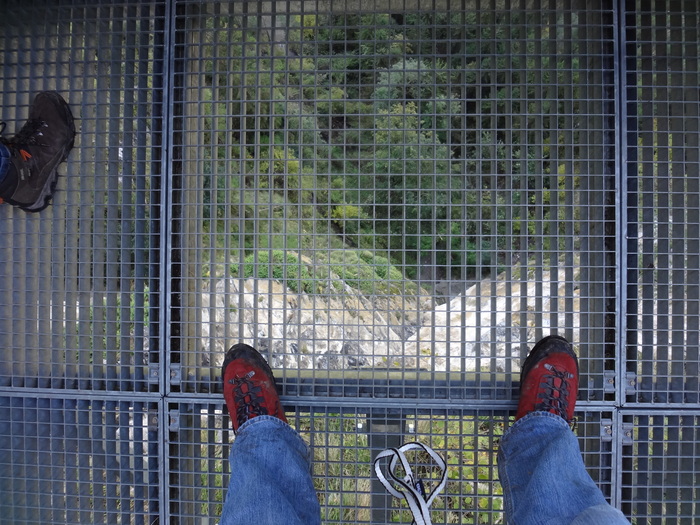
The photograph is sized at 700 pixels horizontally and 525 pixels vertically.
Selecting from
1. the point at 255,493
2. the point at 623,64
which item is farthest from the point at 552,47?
the point at 255,493

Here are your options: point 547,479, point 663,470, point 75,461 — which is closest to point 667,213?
point 663,470

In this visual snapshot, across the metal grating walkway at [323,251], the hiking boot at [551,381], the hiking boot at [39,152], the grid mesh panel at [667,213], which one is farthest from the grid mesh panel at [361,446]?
the hiking boot at [39,152]

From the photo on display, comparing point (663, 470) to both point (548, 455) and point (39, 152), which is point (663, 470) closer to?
point (548, 455)

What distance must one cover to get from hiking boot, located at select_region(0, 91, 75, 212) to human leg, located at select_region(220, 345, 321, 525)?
90 centimetres

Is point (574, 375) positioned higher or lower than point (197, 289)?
lower

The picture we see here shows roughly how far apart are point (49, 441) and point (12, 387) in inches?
9.5

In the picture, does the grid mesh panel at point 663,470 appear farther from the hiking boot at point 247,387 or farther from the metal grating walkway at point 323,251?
the hiking boot at point 247,387

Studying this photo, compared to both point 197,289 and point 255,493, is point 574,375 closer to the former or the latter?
point 255,493

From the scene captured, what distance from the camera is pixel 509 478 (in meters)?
1.44

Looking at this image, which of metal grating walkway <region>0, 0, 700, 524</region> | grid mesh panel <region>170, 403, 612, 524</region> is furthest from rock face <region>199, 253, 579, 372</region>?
grid mesh panel <region>170, 403, 612, 524</region>

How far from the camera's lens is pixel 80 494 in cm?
169

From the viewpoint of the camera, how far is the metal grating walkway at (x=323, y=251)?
1.61 meters

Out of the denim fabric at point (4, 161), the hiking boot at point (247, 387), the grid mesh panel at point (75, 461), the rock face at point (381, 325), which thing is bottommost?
the grid mesh panel at point (75, 461)

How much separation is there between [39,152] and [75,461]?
1143 millimetres
